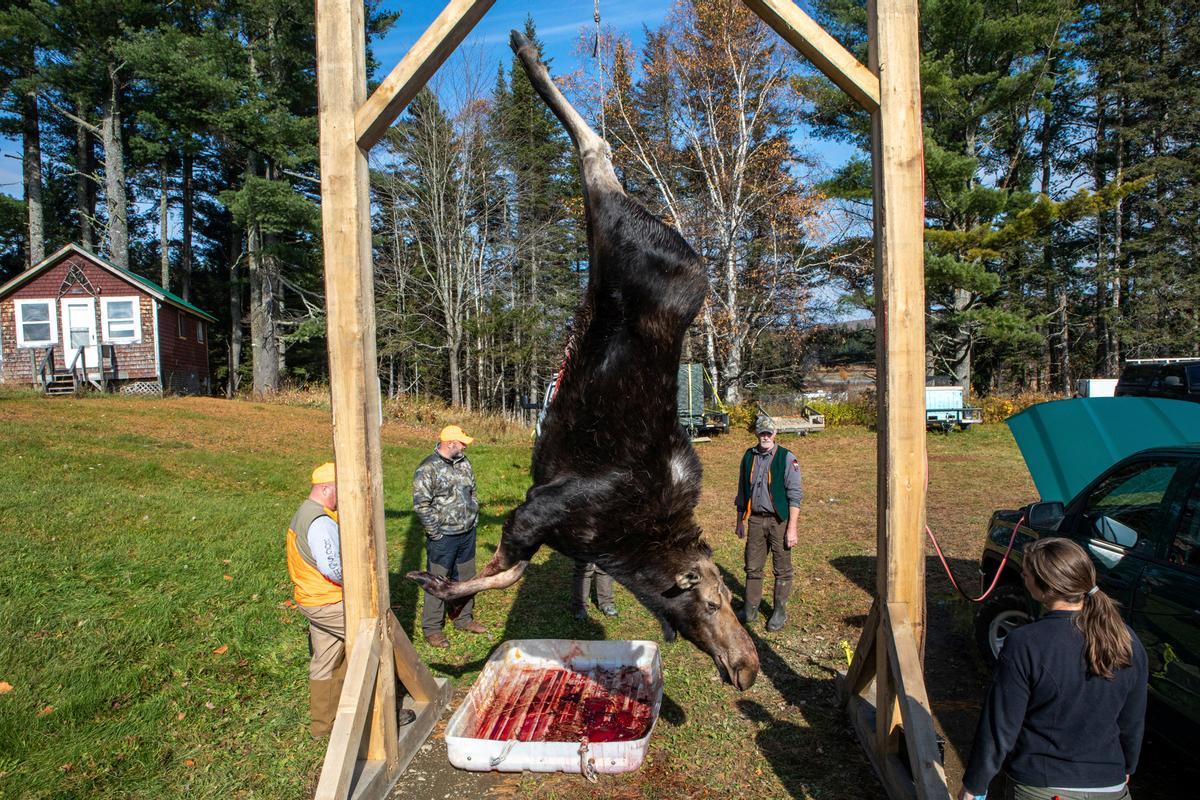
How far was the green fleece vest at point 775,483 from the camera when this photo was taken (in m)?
6.56

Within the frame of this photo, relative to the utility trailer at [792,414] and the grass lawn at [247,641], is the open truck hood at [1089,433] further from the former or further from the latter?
the utility trailer at [792,414]

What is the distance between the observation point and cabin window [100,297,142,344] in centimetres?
2395

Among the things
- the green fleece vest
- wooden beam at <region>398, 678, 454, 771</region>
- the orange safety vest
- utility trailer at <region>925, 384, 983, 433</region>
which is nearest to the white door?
the orange safety vest

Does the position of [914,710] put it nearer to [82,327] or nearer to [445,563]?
[445,563]

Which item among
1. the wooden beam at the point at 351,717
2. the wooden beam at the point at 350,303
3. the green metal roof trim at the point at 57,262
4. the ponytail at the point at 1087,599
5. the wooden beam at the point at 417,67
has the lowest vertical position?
the wooden beam at the point at 351,717

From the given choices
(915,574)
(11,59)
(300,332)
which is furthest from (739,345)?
(11,59)

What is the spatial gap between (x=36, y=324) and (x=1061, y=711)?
2972 centimetres

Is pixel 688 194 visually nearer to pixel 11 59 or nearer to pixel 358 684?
pixel 358 684

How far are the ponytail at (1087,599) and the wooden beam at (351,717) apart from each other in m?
3.06

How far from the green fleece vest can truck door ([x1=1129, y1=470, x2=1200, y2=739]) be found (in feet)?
9.74

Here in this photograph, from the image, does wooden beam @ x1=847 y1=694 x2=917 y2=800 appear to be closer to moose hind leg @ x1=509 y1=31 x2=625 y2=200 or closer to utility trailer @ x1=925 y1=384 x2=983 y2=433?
moose hind leg @ x1=509 y1=31 x2=625 y2=200

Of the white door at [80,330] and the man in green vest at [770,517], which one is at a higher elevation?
the white door at [80,330]

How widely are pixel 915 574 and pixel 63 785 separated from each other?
4.86 metres

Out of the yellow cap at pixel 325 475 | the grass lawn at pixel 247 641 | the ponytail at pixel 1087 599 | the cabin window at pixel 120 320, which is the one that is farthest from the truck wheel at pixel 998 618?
the cabin window at pixel 120 320
